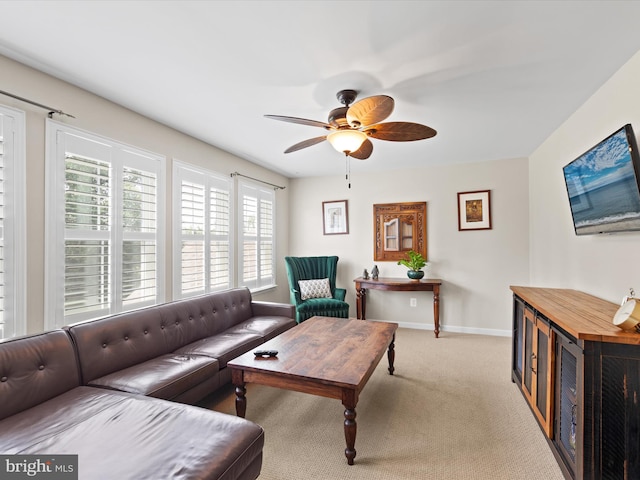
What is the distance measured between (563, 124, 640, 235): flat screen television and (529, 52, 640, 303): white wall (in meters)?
0.15

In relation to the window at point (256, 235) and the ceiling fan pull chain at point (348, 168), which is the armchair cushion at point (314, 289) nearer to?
the window at point (256, 235)

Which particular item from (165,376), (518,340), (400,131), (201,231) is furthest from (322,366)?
(201,231)

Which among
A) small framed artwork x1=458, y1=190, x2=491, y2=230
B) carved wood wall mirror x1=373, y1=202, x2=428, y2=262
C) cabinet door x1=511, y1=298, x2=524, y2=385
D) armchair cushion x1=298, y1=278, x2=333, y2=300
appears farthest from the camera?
carved wood wall mirror x1=373, y1=202, x2=428, y2=262

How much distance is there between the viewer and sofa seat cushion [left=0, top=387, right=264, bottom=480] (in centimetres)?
118

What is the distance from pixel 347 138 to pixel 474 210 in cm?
296

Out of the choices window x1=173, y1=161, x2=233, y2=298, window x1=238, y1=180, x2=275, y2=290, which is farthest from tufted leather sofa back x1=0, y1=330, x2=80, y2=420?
window x1=238, y1=180, x2=275, y2=290

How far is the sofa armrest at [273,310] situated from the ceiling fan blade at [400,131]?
220 cm

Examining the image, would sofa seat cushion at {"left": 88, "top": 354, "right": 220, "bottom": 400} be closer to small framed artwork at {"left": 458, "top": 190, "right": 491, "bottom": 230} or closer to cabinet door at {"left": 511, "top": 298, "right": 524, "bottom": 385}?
cabinet door at {"left": 511, "top": 298, "right": 524, "bottom": 385}

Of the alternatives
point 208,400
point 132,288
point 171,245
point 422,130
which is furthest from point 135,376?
point 422,130

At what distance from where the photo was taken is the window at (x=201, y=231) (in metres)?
3.32

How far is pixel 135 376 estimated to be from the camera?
202 cm

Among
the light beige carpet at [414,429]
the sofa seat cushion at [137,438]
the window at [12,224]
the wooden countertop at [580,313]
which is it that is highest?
the window at [12,224]

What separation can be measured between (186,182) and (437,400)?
10.7 ft

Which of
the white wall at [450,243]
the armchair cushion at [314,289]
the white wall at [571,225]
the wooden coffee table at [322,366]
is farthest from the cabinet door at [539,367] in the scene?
the armchair cushion at [314,289]
